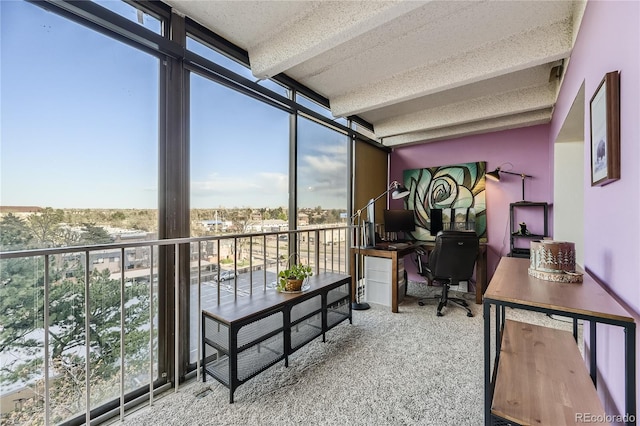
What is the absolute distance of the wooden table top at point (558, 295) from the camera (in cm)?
89

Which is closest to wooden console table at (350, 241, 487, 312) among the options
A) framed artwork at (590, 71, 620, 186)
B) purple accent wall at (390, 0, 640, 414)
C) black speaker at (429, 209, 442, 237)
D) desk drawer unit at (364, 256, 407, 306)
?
desk drawer unit at (364, 256, 407, 306)

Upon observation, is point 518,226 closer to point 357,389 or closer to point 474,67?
point 474,67

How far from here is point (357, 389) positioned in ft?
5.78

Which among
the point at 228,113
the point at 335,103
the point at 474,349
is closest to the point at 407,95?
the point at 335,103

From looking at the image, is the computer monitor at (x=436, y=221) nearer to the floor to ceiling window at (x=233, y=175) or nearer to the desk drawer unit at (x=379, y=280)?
the desk drawer unit at (x=379, y=280)

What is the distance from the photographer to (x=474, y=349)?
7.41 feet

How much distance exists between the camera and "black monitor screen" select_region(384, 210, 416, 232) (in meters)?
4.02

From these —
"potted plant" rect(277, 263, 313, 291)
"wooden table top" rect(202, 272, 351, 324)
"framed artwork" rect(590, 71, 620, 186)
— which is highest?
"framed artwork" rect(590, 71, 620, 186)

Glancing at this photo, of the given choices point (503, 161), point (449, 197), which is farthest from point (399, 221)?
point (503, 161)

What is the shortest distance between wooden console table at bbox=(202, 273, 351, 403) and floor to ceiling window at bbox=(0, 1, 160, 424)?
0.45 metres

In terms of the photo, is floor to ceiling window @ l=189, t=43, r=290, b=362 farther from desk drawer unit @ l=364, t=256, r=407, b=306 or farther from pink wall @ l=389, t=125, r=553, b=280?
pink wall @ l=389, t=125, r=553, b=280

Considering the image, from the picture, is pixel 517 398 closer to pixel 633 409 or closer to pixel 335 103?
pixel 633 409

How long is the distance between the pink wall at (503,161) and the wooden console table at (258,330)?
117 inches

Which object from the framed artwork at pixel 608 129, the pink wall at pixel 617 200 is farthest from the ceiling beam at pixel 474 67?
the framed artwork at pixel 608 129
